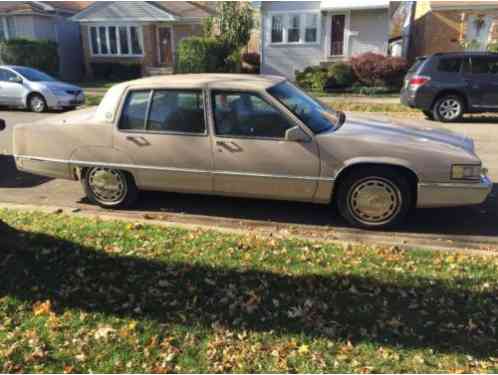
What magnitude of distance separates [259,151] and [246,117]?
0.42m

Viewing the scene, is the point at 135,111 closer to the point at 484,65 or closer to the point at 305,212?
the point at 305,212

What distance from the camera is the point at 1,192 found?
673 centimetres

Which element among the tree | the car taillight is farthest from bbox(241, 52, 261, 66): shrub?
the car taillight

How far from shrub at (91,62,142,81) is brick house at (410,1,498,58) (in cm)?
1611

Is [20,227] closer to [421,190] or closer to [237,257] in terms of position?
[237,257]

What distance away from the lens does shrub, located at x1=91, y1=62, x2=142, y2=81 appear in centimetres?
2641

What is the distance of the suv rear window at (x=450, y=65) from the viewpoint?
39.8ft

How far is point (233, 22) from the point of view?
2516cm

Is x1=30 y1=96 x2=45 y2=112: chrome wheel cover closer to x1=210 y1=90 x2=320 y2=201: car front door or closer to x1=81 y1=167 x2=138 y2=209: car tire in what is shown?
x1=81 y1=167 x2=138 y2=209: car tire

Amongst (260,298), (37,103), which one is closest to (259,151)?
(260,298)

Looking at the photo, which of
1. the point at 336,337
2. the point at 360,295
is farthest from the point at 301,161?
the point at 336,337

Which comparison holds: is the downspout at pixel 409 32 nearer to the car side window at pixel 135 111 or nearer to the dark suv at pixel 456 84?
the dark suv at pixel 456 84

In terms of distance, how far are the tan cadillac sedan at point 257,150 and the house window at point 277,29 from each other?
19.1 metres

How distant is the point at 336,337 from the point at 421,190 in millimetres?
2340
